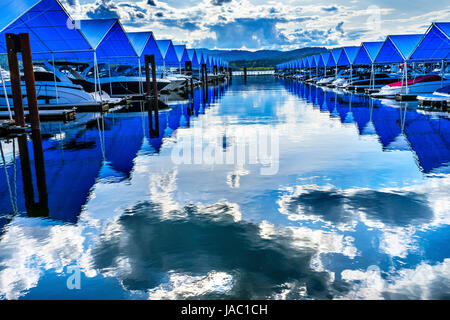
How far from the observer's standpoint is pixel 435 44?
24234 mm

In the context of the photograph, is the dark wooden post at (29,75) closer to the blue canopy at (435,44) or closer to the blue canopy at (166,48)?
the blue canopy at (435,44)

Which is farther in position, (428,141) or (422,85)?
(422,85)

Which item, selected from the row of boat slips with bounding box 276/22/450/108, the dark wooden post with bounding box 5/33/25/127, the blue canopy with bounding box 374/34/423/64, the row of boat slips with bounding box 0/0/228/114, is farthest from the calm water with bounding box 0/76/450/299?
the blue canopy with bounding box 374/34/423/64

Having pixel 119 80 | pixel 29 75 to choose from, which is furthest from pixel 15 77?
pixel 119 80

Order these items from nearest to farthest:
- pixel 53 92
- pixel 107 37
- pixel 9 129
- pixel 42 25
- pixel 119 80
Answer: pixel 9 129
pixel 42 25
pixel 53 92
pixel 107 37
pixel 119 80

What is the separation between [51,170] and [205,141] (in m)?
4.75

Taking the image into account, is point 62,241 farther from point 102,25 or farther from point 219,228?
point 102,25

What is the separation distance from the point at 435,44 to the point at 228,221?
23870 millimetres

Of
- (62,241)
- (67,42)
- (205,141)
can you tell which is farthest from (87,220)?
(67,42)

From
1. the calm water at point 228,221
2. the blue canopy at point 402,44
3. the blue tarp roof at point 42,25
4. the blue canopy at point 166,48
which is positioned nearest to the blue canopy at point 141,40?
the blue canopy at point 166,48

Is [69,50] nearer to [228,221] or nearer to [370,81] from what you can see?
[228,221]

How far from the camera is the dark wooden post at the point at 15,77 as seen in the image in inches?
577

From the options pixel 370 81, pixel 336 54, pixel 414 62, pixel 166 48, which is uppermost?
pixel 166 48

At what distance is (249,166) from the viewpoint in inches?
344
